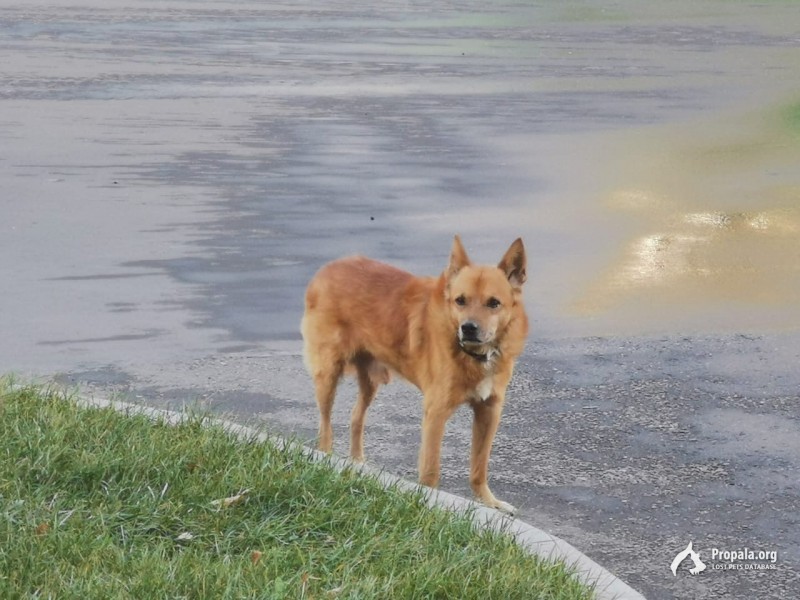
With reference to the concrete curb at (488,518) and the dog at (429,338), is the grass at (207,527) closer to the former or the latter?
the concrete curb at (488,518)

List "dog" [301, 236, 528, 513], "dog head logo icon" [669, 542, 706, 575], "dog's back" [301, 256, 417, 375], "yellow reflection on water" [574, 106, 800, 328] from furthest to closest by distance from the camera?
"yellow reflection on water" [574, 106, 800, 328]
"dog's back" [301, 256, 417, 375]
"dog" [301, 236, 528, 513]
"dog head logo icon" [669, 542, 706, 575]

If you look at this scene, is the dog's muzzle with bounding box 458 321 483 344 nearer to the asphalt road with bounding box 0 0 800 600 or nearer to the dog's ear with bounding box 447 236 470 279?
the dog's ear with bounding box 447 236 470 279

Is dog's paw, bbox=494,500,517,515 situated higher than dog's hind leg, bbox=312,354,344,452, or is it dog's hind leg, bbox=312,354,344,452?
dog's hind leg, bbox=312,354,344,452

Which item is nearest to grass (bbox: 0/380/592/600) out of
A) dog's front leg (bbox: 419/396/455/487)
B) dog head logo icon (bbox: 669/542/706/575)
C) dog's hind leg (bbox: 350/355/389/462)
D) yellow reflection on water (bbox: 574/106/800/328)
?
dog's front leg (bbox: 419/396/455/487)

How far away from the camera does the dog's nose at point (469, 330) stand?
20.5ft

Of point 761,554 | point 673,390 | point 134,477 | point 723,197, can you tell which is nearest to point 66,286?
point 673,390

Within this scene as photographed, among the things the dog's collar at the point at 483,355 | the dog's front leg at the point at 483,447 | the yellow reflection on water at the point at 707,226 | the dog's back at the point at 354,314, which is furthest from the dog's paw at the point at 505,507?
the yellow reflection on water at the point at 707,226

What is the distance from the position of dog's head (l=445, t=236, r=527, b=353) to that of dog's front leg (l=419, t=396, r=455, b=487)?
30 centimetres

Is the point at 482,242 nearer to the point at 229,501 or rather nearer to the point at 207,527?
the point at 229,501

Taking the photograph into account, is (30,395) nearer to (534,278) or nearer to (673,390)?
(673,390)

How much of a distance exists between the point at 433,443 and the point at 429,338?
0.46 m

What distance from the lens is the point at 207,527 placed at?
203 inches

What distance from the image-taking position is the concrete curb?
16.4ft

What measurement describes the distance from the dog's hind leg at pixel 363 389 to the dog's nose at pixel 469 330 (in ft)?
3.16
